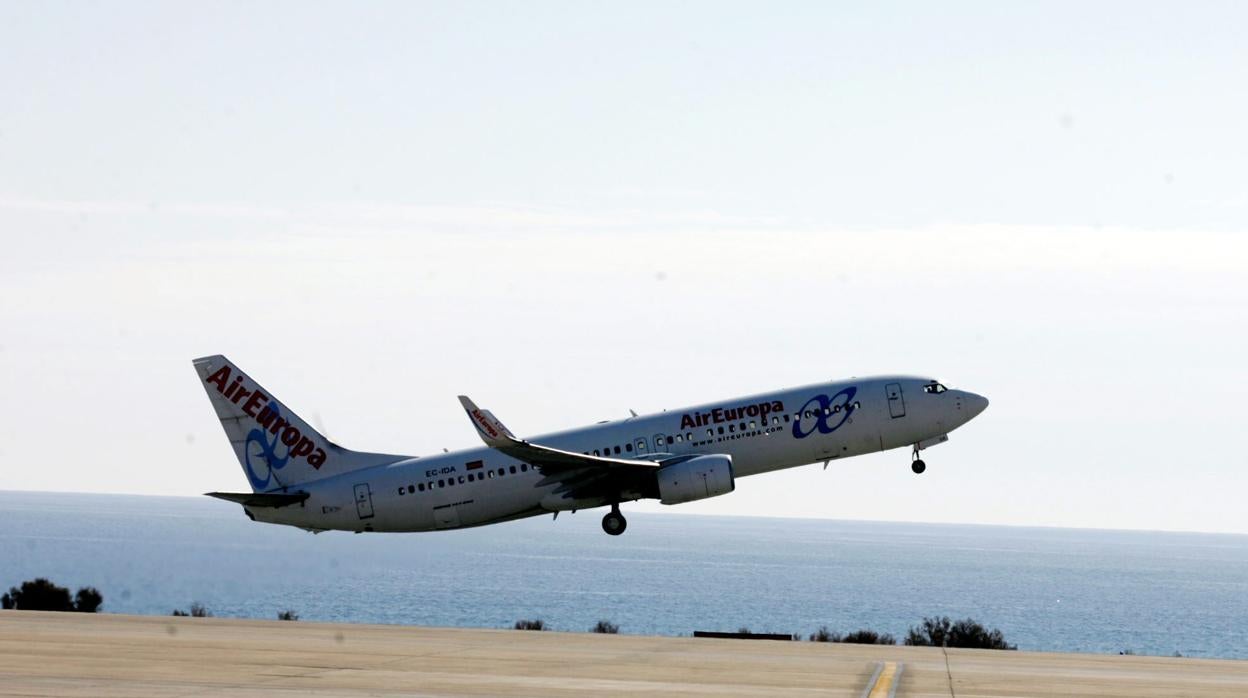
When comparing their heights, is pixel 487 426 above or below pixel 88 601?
above

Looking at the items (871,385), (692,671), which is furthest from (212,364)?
(692,671)

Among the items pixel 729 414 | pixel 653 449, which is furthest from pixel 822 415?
pixel 653 449

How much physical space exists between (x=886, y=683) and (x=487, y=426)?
740 inches

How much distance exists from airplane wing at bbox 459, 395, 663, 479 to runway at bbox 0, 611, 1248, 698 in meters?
6.18

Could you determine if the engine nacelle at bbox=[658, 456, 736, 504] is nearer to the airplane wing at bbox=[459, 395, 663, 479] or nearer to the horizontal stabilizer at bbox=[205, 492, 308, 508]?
the airplane wing at bbox=[459, 395, 663, 479]

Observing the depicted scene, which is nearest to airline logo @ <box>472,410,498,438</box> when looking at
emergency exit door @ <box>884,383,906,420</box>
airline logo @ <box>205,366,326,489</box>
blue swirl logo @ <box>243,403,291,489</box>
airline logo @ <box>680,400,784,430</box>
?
airline logo @ <box>680,400,784,430</box>

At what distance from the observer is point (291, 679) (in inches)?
1151

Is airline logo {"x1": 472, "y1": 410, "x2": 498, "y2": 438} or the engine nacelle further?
the engine nacelle

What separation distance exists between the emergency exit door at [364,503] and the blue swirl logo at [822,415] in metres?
14.6

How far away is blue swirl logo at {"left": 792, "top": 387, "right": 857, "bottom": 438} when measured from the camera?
50500 mm

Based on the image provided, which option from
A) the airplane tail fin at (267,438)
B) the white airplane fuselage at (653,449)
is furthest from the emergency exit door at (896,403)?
the airplane tail fin at (267,438)

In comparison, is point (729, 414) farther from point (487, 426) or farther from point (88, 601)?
point (88, 601)

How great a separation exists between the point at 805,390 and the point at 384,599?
12195cm

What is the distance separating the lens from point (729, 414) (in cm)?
5112
